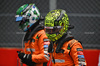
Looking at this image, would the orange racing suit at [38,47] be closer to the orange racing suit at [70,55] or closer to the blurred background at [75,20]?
the orange racing suit at [70,55]

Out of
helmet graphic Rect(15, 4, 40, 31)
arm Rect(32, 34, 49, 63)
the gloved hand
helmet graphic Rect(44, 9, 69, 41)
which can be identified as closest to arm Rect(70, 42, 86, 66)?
helmet graphic Rect(44, 9, 69, 41)

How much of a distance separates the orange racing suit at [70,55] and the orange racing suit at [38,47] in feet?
1.71

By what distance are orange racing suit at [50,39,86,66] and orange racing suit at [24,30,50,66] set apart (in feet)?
1.71

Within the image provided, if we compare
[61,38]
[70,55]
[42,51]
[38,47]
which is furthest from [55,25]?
[38,47]

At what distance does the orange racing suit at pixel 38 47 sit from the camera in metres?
3.58

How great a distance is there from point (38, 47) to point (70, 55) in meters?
1.06

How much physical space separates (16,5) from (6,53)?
12.5 ft

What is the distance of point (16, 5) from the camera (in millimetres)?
8664

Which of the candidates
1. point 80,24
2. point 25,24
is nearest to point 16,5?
point 80,24

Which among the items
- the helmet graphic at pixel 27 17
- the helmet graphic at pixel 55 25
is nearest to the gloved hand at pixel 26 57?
the helmet graphic at pixel 27 17

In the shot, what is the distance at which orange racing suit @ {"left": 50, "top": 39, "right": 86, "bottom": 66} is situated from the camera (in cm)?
276

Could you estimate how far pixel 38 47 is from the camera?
12.4 feet

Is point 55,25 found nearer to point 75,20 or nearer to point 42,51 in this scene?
point 42,51

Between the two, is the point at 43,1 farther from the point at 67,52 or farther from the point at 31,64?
the point at 67,52
